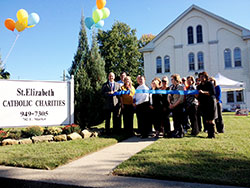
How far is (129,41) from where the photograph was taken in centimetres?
3303

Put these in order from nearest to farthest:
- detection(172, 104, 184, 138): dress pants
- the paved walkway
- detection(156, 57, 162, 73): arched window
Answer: the paved walkway
detection(172, 104, 184, 138): dress pants
detection(156, 57, 162, 73): arched window

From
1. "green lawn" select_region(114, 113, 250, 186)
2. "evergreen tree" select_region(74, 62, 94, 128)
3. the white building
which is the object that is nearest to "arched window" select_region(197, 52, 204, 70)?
the white building

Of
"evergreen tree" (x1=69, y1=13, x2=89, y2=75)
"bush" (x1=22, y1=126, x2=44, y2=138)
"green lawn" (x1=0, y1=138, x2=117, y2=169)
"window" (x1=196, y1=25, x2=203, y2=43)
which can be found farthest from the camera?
"window" (x1=196, y1=25, x2=203, y2=43)

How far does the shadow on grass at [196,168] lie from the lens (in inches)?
109

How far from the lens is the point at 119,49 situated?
1262 inches

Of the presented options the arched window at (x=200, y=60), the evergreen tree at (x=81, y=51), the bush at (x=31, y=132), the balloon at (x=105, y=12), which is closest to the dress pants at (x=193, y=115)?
the evergreen tree at (x=81, y=51)

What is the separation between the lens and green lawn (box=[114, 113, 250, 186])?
9.31ft

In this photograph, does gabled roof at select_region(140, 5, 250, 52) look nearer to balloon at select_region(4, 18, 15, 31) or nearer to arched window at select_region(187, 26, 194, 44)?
arched window at select_region(187, 26, 194, 44)

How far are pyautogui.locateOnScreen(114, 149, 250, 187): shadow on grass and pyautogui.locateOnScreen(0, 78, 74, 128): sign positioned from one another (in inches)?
153

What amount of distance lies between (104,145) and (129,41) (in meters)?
29.5

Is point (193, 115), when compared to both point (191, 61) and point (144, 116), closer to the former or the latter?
point (144, 116)

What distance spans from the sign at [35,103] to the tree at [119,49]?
23978 millimetres

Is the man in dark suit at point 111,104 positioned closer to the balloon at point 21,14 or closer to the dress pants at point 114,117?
the dress pants at point 114,117

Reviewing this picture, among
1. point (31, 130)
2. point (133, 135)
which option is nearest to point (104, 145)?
point (133, 135)
